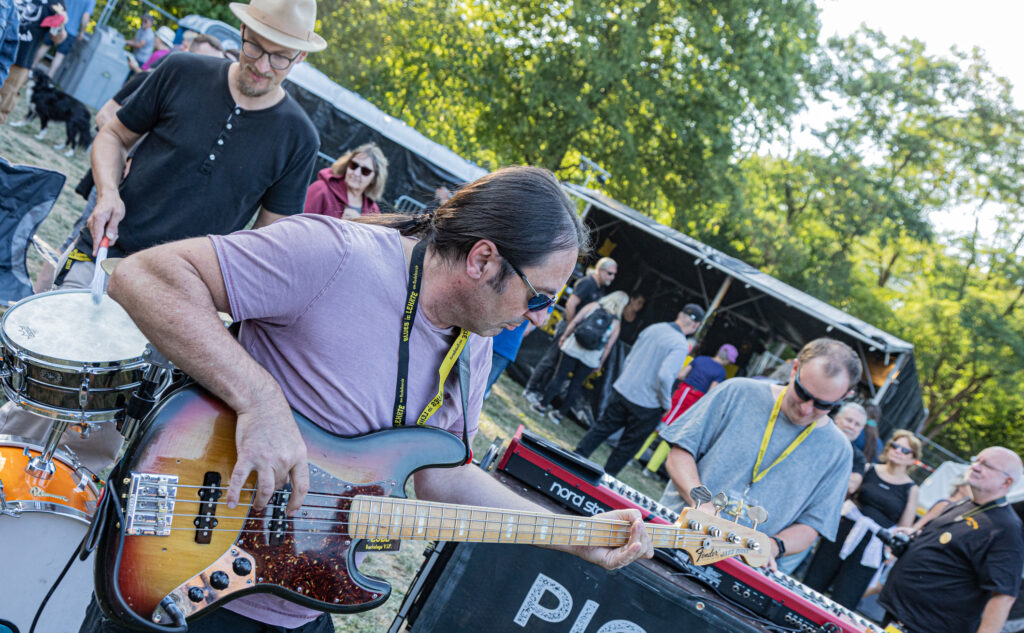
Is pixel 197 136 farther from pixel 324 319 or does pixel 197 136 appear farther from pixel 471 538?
pixel 471 538

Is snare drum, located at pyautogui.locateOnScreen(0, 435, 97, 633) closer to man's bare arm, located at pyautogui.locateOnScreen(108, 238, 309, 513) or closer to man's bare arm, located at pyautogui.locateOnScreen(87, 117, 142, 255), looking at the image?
man's bare arm, located at pyautogui.locateOnScreen(87, 117, 142, 255)

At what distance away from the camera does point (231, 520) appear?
1.68 m

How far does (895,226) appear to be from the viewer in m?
23.5

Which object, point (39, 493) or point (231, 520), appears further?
point (39, 493)

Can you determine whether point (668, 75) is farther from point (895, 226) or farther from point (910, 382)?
point (910, 382)

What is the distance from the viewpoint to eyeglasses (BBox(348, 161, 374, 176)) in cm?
602

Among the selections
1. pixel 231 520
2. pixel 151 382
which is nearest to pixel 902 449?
pixel 151 382

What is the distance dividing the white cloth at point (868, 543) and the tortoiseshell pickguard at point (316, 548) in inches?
251

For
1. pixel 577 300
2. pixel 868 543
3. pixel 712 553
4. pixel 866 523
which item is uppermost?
pixel 712 553

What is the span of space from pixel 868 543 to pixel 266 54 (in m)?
6.68

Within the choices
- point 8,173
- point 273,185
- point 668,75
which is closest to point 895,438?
point 273,185

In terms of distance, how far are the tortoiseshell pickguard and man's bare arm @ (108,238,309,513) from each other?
0.37 feet

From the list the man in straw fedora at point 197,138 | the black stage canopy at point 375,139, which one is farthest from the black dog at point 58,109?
the man in straw fedora at point 197,138

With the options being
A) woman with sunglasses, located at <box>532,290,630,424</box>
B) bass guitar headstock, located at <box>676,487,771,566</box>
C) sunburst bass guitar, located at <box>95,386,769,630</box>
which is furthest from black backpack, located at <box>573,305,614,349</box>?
sunburst bass guitar, located at <box>95,386,769,630</box>
